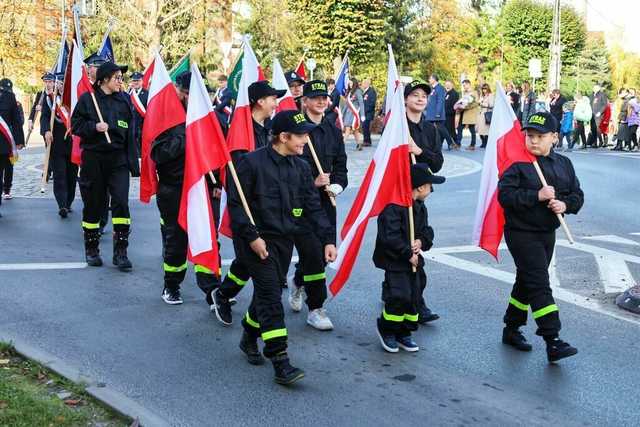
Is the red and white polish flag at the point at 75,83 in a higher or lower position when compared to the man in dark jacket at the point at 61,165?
higher

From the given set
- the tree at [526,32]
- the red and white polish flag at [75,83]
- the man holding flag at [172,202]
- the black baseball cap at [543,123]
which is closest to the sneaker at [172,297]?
the man holding flag at [172,202]

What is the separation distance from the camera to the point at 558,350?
5.57 m

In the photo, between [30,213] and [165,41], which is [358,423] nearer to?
[30,213]

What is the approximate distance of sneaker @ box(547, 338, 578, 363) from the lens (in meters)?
5.55

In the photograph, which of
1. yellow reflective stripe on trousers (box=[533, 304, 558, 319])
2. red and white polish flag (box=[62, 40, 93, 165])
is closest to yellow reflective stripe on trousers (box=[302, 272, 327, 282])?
yellow reflective stripe on trousers (box=[533, 304, 558, 319])

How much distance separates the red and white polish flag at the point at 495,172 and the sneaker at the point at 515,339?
622 millimetres

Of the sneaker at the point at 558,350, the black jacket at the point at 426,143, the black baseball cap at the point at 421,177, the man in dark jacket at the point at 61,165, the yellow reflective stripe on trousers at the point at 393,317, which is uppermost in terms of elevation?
the black jacket at the point at 426,143

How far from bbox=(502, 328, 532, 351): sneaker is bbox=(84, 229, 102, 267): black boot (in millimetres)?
4455

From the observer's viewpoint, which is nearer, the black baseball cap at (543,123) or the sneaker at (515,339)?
the black baseball cap at (543,123)

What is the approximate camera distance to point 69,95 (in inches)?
387

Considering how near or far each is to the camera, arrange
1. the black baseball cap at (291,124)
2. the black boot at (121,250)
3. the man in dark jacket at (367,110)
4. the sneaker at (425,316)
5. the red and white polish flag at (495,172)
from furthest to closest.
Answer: the man in dark jacket at (367,110), the black boot at (121,250), the sneaker at (425,316), the red and white polish flag at (495,172), the black baseball cap at (291,124)

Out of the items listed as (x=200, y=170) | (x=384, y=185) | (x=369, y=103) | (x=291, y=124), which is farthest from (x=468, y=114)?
(x=291, y=124)

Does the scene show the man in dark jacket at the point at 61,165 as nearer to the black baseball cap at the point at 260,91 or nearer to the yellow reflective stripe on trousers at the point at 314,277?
the black baseball cap at the point at 260,91

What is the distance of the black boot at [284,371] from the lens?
16.9 feet
